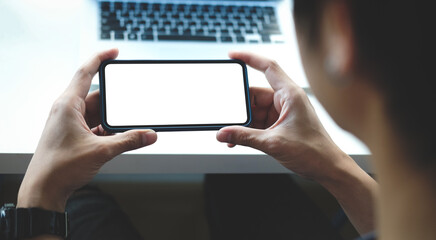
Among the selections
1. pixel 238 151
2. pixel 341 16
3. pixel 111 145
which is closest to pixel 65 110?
pixel 111 145

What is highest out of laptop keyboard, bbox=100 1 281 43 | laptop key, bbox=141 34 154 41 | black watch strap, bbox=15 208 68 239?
laptop keyboard, bbox=100 1 281 43

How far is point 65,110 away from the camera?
50 centimetres

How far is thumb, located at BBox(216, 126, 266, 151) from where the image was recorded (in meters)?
0.50

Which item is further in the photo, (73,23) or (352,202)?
(73,23)

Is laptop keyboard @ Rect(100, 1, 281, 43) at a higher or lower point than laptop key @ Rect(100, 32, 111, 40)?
higher

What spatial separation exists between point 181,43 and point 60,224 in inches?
13.2

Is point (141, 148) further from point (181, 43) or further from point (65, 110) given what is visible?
point (181, 43)

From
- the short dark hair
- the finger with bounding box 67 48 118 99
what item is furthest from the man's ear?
the finger with bounding box 67 48 118 99

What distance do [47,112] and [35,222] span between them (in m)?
0.16

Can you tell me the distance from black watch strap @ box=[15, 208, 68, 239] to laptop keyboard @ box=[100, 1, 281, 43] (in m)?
0.30

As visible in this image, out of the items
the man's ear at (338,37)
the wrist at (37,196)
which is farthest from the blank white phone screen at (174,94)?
the man's ear at (338,37)

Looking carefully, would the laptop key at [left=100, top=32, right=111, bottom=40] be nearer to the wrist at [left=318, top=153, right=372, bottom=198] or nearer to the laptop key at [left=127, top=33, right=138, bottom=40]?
the laptop key at [left=127, top=33, right=138, bottom=40]

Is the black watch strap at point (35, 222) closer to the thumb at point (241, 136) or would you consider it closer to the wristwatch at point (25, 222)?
the wristwatch at point (25, 222)

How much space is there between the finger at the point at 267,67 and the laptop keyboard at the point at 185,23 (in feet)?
0.32
